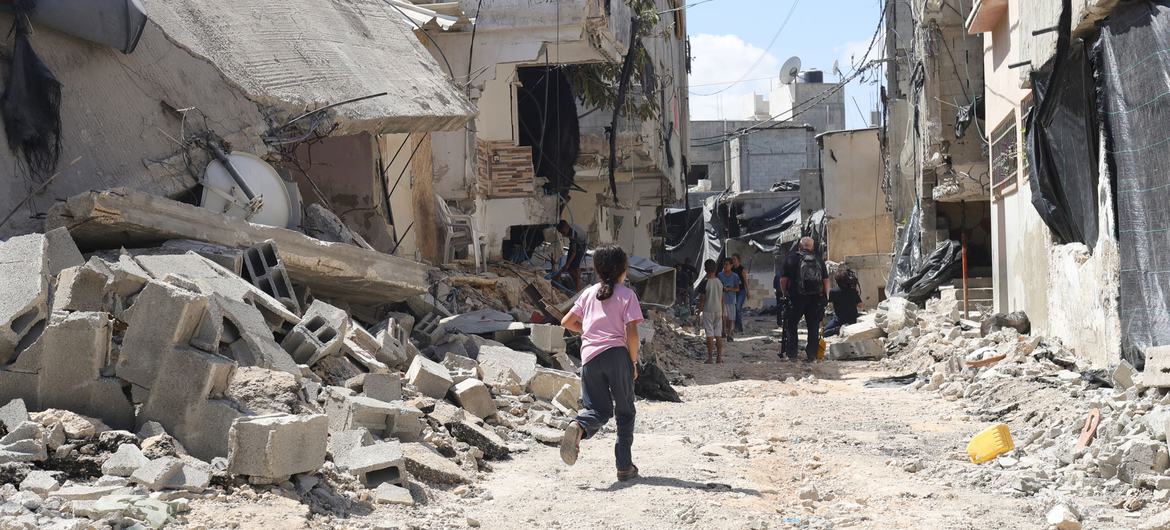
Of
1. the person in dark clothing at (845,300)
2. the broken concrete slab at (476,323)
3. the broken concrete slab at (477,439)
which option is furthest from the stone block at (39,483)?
the person in dark clothing at (845,300)

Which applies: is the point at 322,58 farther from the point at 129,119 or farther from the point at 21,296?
the point at 21,296

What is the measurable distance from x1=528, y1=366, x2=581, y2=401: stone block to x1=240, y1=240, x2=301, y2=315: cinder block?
200 cm

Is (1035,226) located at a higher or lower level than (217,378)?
higher

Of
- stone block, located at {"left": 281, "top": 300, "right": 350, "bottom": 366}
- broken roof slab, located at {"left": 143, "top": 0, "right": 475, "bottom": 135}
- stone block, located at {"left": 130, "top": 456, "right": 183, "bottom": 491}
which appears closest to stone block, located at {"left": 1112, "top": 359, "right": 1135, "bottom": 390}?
stone block, located at {"left": 281, "top": 300, "right": 350, "bottom": 366}

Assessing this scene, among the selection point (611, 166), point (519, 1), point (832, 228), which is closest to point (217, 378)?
point (519, 1)

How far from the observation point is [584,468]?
6828 millimetres

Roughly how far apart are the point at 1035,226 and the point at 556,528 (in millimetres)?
8043

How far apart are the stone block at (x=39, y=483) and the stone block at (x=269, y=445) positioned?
0.71 meters

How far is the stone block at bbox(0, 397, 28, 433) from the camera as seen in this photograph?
517cm

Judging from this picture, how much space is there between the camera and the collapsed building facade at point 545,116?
585 inches

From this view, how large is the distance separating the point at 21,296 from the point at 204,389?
3.17 feet

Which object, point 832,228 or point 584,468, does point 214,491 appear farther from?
point 832,228

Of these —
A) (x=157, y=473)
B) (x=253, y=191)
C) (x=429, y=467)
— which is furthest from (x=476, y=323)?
(x=157, y=473)

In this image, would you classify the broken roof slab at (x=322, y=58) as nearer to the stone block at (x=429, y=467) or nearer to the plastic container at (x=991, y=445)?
the stone block at (x=429, y=467)
